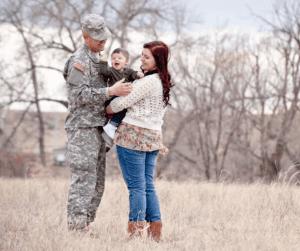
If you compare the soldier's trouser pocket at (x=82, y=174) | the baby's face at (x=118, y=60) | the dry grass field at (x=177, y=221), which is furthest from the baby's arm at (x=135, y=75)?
the dry grass field at (x=177, y=221)

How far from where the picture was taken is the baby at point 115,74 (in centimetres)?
283

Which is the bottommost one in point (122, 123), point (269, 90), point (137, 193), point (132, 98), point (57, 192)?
point (57, 192)

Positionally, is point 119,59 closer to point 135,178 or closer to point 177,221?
point 135,178

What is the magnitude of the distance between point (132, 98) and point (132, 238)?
1200 millimetres

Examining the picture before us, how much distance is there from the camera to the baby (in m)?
2.83

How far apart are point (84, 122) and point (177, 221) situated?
5.41ft

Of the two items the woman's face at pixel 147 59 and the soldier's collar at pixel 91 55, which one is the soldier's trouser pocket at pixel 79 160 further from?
the woman's face at pixel 147 59

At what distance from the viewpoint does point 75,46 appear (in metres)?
16.0

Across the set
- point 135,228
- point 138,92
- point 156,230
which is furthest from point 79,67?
point 156,230

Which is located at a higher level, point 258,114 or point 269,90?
point 269,90

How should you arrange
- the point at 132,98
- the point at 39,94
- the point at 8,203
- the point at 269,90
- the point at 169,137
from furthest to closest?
the point at 39,94, the point at 169,137, the point at 269,90, the point at 8,203, the point at 132,98

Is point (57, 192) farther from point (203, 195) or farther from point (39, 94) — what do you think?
point (39, 94)

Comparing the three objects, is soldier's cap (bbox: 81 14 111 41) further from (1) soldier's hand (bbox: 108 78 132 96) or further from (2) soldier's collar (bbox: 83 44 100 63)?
(1) soldier's hand (bbox: 108 78 132 96)

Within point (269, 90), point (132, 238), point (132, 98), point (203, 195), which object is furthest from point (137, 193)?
point (269, 90)
